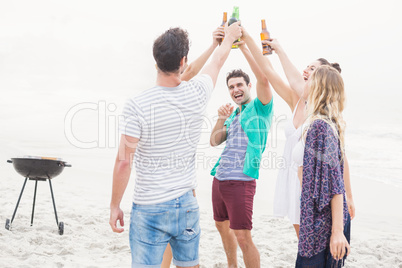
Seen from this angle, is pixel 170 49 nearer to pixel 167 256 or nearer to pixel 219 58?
pixel 219 58

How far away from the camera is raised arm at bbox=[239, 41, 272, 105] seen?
349 cm

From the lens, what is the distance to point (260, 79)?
11.5 ft

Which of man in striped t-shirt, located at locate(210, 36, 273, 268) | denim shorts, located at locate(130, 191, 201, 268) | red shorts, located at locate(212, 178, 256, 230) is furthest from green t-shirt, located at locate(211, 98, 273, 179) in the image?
denim shorts, located at locate(130, 191, 201, 268)

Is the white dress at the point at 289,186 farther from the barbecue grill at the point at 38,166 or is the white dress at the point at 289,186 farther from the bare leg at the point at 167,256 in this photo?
the barbecue grill at the point at 38,166

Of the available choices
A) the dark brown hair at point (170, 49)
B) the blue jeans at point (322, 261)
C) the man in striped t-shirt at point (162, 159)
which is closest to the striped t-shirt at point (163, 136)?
the man in striped t-shirt at point (162, 159)

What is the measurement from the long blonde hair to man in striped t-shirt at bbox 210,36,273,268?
1.14m

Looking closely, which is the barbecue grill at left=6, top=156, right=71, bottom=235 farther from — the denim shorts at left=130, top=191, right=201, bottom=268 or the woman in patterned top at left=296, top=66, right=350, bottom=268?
the woman in patterned top at left=296, top=66, right=350, bottom=268

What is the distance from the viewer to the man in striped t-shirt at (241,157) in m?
3.50

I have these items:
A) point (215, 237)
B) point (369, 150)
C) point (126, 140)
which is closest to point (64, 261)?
point (215, 237)

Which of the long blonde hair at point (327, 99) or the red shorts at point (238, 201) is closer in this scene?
the long blonde hair at point (327, 99)

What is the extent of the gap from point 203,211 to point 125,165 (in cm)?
482

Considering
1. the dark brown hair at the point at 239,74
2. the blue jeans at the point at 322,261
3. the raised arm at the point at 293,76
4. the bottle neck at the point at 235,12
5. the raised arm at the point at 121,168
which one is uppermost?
the bottle neck at the point at 235,12

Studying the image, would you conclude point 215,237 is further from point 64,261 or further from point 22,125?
point 22,125

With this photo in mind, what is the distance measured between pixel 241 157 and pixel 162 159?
1.63 m
